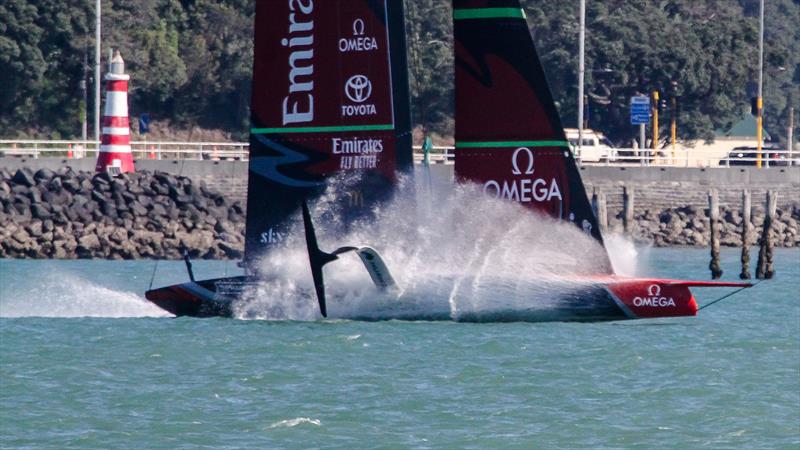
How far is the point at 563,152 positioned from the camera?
82.5 ft

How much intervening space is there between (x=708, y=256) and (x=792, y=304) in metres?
14.9

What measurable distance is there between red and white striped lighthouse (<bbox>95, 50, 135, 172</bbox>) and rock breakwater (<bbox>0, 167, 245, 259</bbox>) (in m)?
0.49

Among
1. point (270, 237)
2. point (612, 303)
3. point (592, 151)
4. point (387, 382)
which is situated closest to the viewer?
point (387, 382)

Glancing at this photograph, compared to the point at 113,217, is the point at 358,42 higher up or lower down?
higher up

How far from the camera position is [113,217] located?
4759cm

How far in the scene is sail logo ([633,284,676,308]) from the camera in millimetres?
24719

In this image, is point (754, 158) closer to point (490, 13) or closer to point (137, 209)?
point (137, 209)

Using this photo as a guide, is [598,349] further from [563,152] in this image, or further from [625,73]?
[625,73]

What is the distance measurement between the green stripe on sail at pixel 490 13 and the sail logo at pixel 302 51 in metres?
2.19

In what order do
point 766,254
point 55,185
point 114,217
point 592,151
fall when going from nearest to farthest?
1. point 766,254
2. point 114,217
3. point 55,185
4. point 592,151

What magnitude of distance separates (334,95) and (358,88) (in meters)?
0.37

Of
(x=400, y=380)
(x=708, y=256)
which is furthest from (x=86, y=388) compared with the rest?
(x=708, y=256)

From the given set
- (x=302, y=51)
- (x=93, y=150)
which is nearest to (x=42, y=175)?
(x=93, y=150)

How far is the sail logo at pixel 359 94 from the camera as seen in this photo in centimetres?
2592
